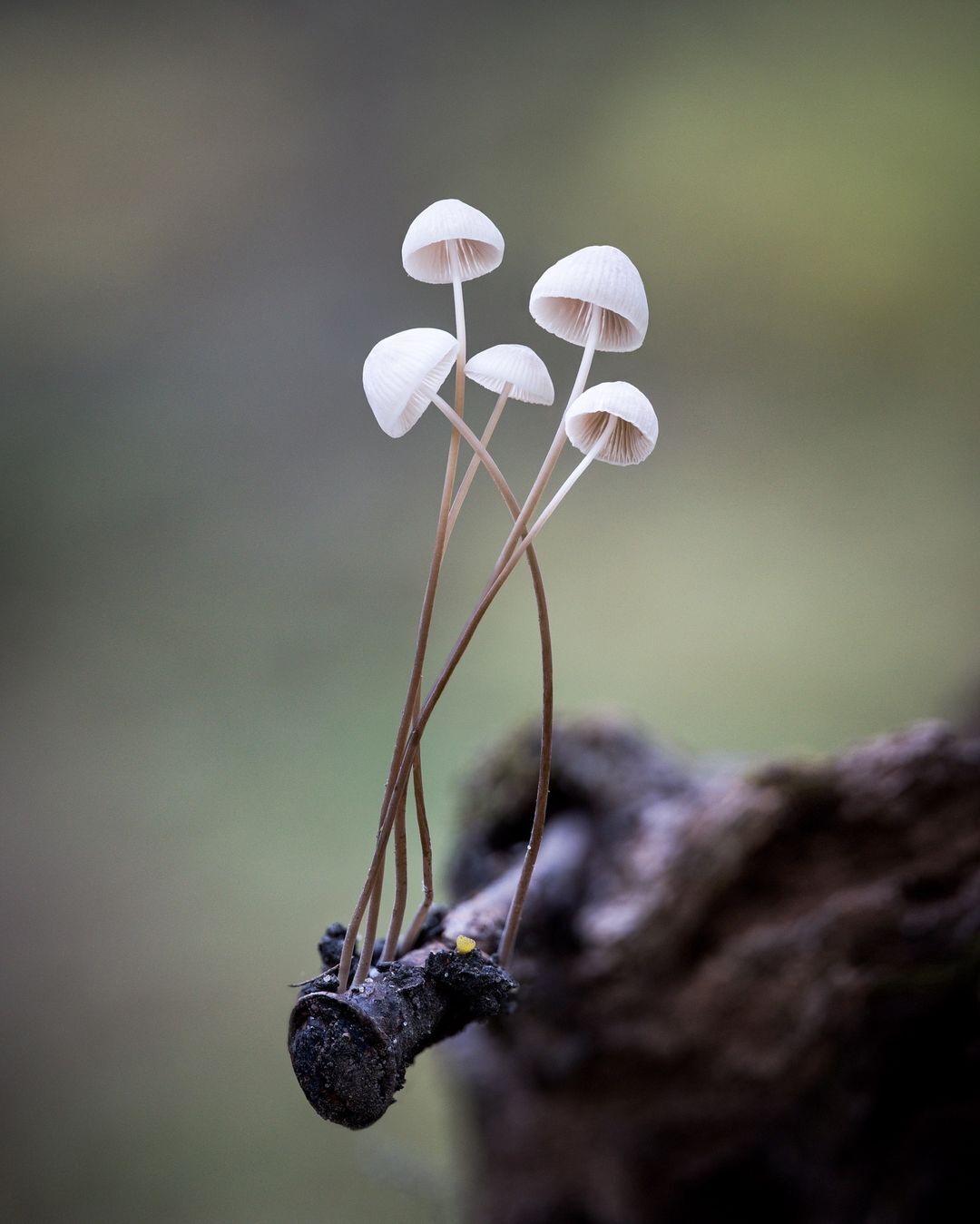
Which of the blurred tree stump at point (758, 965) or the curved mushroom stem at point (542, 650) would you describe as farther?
the blurred tree stump at point (758, 965)

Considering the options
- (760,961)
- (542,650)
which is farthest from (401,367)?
(760,961)

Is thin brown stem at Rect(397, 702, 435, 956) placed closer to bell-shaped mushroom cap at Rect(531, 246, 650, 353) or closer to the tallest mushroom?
the tallest mushroom

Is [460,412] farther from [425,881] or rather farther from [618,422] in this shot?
[425,881]

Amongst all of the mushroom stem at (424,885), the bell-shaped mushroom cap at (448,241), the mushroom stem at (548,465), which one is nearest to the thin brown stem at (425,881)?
the mushroom stem at (424,885)

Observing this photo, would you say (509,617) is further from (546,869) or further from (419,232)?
(419,232)

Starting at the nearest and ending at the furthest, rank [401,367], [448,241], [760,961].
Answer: [401,367] → [448,241] → [760,961]

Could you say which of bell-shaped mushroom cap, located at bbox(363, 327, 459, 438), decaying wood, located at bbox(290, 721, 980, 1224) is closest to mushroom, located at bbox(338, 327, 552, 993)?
bell-shaped mushroom cap, located at bbox(363, 327, 459, 438)

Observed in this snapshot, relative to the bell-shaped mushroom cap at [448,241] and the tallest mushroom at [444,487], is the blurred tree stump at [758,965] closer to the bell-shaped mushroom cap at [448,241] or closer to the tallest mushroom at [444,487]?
the tallest mushroom at [444,487]
